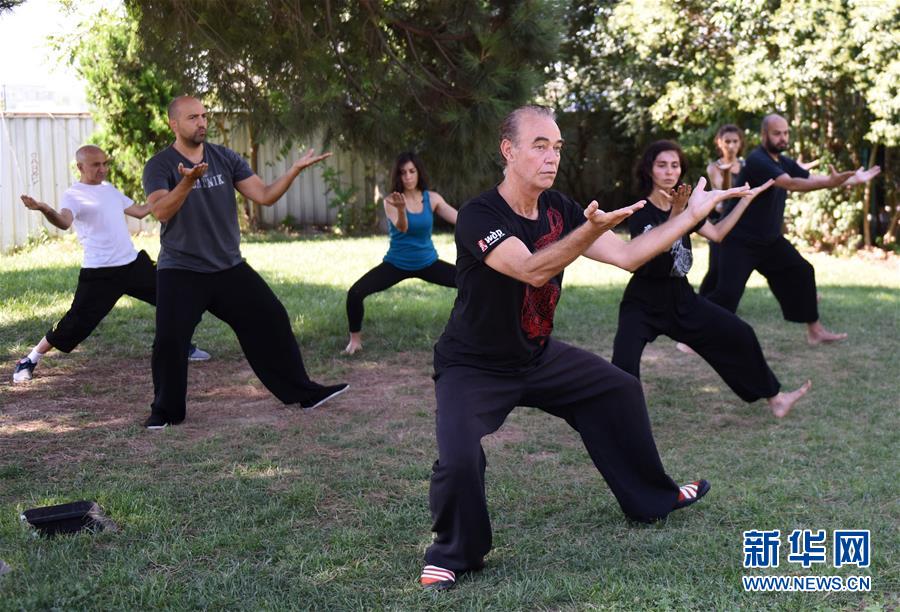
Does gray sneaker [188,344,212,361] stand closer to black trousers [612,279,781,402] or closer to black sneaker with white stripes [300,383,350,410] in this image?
black sneaker with white stripes [300,383,350,410]

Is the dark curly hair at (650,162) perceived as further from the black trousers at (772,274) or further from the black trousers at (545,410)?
the black trousers at (772,274)

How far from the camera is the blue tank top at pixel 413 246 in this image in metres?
8.20

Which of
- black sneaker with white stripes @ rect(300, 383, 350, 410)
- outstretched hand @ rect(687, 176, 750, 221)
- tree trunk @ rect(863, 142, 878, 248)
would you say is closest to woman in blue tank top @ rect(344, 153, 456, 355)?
black sneaker with white stripes @ rect(300, 383, 350, 410)

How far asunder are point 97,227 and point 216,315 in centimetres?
172

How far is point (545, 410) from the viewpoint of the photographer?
425cm

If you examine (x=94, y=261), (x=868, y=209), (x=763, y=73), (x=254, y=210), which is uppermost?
(x=763, y=73)

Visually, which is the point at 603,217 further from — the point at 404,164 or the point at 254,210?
the point at 254,210

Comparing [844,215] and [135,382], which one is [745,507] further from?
[844,215]

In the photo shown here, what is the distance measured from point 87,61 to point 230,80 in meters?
8.98

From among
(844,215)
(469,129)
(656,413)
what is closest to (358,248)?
(844,215)

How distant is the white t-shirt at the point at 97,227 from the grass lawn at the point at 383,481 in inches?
36.3

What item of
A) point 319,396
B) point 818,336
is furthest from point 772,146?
point 319,396

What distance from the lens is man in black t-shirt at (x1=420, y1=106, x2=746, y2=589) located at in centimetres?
377

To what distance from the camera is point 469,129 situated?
7.12 m
